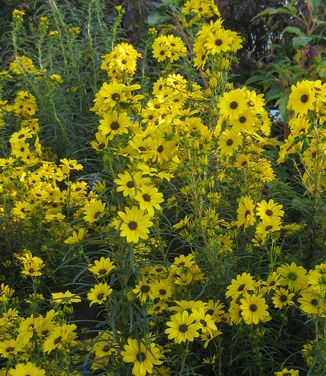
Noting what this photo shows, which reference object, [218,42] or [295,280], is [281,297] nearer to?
[295,280]

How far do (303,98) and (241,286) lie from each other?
0.73 meters

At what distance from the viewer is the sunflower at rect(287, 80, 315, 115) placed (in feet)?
7.22

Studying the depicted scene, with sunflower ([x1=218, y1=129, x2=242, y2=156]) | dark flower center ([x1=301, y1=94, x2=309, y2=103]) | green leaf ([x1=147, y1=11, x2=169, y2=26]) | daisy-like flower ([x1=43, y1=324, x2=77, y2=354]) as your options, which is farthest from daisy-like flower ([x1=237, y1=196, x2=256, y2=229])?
green leaf ([x1=147, y1=11, x2=169, y2=26])

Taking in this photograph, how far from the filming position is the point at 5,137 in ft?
14.8

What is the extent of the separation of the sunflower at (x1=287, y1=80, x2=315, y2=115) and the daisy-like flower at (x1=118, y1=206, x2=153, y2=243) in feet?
2.45

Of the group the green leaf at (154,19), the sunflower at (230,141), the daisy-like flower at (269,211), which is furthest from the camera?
the green leaf at (154,19)

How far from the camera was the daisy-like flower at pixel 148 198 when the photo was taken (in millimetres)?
1897

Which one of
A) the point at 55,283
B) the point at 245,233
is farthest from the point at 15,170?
the point at 245,233

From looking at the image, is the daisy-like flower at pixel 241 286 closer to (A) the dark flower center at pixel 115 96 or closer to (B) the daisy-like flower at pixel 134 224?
(B) the daisy-like flower at pixel 134 224

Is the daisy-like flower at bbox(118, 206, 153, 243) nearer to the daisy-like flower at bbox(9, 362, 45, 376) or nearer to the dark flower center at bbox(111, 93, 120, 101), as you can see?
the dark flower center at bbox(111, 93, 120, 101)

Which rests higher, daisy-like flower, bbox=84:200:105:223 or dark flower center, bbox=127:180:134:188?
dark flower center, bbox=127:180:134:188

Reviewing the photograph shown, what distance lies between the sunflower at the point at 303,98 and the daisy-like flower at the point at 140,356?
102 cm

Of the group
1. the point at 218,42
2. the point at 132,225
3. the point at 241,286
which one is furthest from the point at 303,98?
the point at 132,225

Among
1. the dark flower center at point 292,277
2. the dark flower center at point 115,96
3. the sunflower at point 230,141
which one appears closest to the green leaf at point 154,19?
the sunflower at point 230,141
